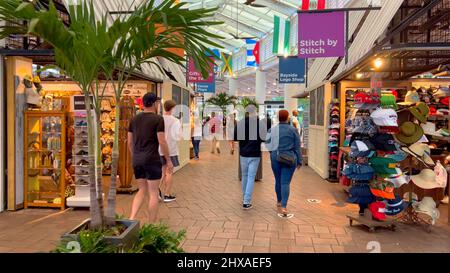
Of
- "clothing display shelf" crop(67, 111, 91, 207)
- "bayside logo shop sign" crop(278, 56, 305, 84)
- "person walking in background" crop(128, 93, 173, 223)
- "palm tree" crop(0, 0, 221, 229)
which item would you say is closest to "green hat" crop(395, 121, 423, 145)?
"person walking in background" crop(128, 93, 173, 223)

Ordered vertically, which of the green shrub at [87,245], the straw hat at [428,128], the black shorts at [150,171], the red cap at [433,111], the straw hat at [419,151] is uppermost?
the red cap at [433,111]

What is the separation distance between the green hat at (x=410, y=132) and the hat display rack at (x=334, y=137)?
320 centimetres

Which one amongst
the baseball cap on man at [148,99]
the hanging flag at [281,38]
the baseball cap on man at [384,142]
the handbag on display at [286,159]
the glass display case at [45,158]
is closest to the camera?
the baseball cap on man at [148,99]

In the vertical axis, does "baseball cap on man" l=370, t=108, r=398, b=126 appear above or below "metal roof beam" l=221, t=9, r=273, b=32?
below

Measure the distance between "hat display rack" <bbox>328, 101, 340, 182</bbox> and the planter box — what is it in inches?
237

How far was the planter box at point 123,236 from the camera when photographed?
2643mm

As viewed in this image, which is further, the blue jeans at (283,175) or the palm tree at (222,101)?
the palm tree at (222,101)

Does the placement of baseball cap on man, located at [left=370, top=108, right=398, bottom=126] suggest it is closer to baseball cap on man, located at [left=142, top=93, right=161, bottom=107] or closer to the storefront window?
baseball cap on man, located at [left=142, top=93, right=161, bottom=107]

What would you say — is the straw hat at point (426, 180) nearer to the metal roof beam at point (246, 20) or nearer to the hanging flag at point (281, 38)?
the hanging flag at point (281, 38)

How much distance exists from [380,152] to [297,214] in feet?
4.71

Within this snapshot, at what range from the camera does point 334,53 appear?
6.55 meters

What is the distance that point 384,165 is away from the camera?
15.5 feet

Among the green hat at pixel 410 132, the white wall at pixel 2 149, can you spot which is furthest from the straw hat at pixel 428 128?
the white wall at pixel 2 149

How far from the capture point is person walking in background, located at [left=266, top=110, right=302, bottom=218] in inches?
213
